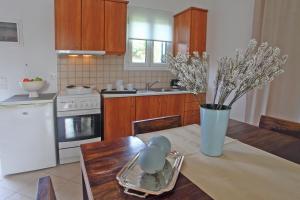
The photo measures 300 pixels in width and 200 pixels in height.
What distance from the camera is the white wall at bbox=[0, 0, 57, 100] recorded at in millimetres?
2568

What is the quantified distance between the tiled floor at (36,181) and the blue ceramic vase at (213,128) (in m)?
1.49

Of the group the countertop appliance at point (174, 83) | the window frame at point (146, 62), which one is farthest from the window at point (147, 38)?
the countertop appliance at point (174, 83)

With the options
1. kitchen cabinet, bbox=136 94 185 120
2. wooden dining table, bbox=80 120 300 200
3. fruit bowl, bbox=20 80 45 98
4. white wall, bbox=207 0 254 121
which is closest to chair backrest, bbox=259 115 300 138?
wooden dining table, bbox=80 120 300 200

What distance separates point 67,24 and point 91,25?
294 millimetres

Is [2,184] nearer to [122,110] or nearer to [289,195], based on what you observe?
[122,110]

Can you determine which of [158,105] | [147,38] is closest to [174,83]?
[158,105]

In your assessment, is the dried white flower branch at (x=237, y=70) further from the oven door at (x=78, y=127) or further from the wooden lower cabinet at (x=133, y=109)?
the oven door at (x=78, y=127)

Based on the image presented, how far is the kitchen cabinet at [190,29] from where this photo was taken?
3.32 metres

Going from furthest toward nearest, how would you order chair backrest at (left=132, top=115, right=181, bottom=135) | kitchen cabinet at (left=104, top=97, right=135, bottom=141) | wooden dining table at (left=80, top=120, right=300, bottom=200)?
kitchen cabinet at (left=104, top=97, right=135, bottom=141), chair backrest at (left=132, top=115, right=181, bottom=135), wooden dining table at (left=80, top=120, right=300, bottom=200)

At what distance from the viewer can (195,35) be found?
3.40 meters

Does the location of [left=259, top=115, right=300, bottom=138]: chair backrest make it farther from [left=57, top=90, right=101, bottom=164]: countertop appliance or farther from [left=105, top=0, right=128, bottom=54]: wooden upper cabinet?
[left=105, top=0, right=128, bottom=54]: wooden upper cabinet

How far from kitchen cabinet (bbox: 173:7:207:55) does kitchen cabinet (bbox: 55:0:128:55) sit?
3.59ft

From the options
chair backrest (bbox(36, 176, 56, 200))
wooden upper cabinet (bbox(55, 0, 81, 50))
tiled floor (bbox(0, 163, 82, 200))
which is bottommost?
tiled floor (bbox(0, 163, 82, 200))

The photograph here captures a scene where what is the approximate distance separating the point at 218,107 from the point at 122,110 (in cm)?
187
